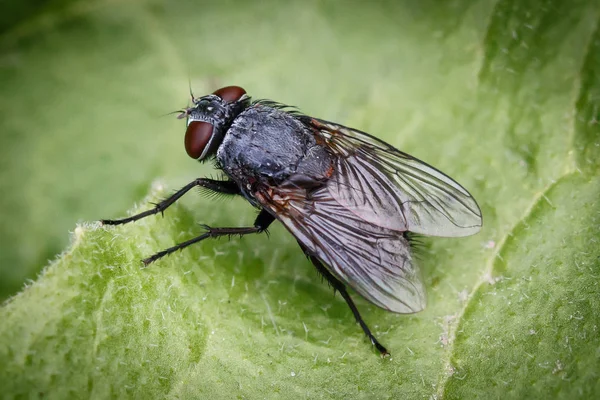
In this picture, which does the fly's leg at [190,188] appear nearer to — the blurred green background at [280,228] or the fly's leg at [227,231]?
the blurred green background at [280,228]

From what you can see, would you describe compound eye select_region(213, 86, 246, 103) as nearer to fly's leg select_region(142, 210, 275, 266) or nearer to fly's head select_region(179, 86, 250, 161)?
fly's head select_region(179, 86, 250, 161)

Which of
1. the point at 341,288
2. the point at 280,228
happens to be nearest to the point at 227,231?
the point at 280,228

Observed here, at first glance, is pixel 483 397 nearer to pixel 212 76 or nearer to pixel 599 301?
Result: pixel 599 301

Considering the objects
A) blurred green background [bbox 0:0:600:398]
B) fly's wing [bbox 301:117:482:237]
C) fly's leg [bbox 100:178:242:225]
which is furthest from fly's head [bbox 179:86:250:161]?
fly's wing [bbox 301:117:482:237]

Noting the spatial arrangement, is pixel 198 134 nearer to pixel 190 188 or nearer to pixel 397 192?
pixel 190 188

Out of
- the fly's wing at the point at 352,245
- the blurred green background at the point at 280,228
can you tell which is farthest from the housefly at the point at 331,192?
the blurred green background at the point at 280,228

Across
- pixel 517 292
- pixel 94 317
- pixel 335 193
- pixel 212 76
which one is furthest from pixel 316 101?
pixel 94 317
